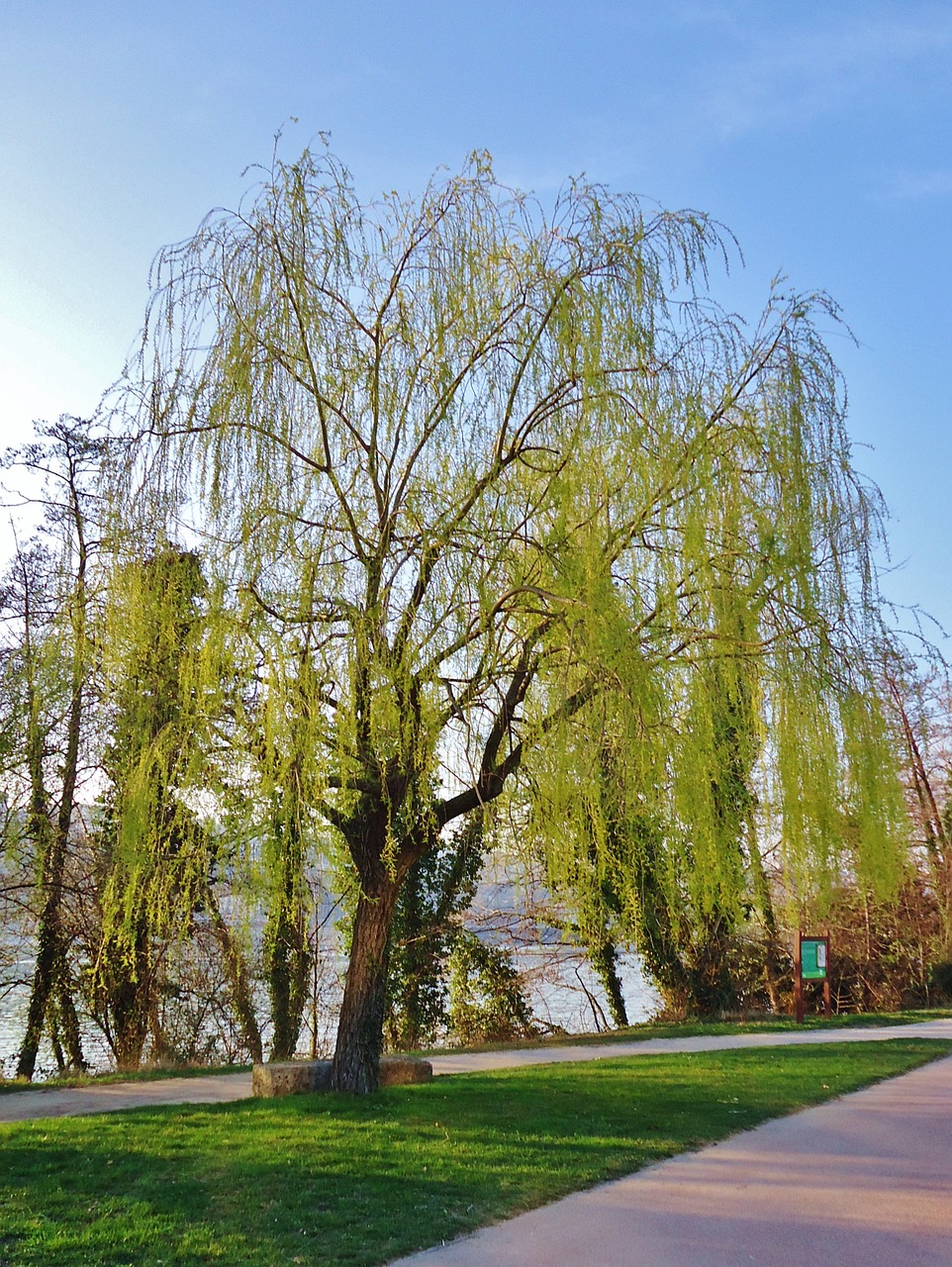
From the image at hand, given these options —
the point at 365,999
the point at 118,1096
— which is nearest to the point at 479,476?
the point at 365,999

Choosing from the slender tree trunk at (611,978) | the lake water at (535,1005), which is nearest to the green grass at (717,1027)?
the slender tree trunk at (611,978)

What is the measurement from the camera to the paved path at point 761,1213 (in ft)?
13.6

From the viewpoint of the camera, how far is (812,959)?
1442cm

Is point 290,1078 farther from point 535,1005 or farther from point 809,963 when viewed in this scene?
point 535,1005

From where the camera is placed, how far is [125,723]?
6.43 m

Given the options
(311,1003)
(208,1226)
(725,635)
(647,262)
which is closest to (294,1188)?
(208,1226)

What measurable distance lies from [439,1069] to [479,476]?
20.7ft

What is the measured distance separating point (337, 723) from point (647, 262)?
11.8 ft

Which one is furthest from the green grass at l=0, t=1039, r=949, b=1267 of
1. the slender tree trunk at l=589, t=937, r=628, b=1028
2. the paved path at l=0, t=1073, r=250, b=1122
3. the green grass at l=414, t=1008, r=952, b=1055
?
the slender tree trunk at l=589, t=937, r=628, b=1028

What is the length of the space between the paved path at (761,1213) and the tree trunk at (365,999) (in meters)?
2.56

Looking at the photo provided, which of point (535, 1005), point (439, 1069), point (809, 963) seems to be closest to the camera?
point (439, 1069)

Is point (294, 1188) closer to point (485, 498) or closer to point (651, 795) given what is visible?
point (651, 795)

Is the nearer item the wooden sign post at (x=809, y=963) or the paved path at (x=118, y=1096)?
the paved path at (x=118, y=1096)

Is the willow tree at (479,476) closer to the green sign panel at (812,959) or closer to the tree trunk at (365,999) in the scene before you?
the tree trunk at (365,999)
